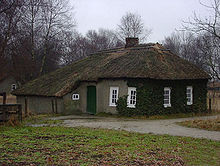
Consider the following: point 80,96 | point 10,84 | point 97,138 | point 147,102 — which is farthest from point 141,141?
point 10,84

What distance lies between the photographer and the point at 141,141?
469 inches

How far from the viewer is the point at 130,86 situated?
71.9ft

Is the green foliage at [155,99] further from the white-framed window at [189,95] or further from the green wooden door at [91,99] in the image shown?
the green wooden door at [91,99]

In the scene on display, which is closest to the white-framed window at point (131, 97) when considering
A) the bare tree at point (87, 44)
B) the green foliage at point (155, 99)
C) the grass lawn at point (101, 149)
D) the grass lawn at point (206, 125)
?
the green foliage at point (155, 99)

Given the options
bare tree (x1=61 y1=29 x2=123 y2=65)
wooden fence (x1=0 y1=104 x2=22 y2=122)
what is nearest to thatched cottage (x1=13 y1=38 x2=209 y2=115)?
wooden fence (x1=0 y1=104 x2=22 y2=122)

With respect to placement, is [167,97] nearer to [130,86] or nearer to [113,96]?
[130,86]

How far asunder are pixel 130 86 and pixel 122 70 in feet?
4.66

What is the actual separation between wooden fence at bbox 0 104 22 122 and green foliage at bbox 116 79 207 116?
8.35 meters

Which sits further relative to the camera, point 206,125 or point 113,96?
point 113,96

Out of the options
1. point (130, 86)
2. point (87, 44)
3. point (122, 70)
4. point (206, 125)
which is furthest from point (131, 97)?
point (87, 44)

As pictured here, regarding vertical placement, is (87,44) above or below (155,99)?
above

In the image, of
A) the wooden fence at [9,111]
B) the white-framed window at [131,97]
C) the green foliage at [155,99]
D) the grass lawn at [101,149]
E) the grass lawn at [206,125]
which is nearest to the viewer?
the grass lawn at [101,149]

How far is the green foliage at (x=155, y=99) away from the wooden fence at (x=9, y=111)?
8348 mm

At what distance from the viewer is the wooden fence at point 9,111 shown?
49.6ft
